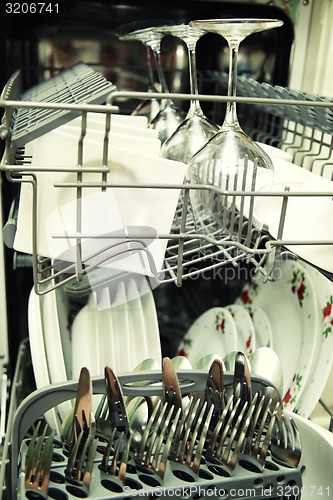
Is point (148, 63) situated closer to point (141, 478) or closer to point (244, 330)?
point (244, 330)

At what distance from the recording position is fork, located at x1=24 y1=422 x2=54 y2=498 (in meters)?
0.55

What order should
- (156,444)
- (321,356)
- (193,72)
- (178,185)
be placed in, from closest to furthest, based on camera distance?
(178,185), (156,444), (193,72), (321,356)

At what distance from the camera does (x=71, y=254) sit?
0.60 meters

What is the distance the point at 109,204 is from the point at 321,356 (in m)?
0.45

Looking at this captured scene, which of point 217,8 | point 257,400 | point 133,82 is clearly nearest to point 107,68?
point 133,82

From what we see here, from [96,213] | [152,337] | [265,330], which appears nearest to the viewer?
[96,213]

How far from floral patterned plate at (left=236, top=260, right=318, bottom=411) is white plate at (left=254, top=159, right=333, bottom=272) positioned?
0.28 m

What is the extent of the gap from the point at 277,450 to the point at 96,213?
13.3 inches

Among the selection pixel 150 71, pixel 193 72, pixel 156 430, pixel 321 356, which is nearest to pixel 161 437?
pixel 156 430

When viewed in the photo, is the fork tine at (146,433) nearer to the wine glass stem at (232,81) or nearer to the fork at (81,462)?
the fork at (81,462)

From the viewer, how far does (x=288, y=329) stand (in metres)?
0.96

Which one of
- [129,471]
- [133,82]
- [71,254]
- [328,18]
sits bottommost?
[129,471]

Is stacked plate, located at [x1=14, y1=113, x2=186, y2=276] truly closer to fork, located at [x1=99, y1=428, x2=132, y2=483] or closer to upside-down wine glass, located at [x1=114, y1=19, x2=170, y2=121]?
fork, located at [x1=99, y1=428, x2=132, y2=483]

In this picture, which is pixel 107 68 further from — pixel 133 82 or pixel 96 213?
pixel 96 213
